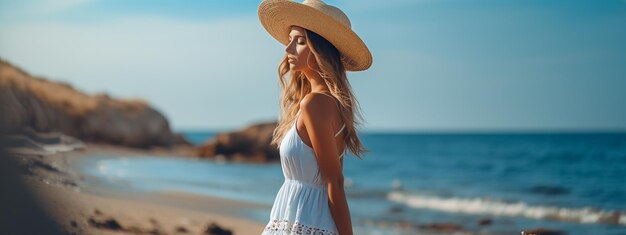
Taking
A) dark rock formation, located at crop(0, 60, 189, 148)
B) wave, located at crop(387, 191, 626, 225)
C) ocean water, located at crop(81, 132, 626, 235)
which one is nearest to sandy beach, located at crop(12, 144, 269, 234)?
ocean water, located at crop(81, 132, 626, 235)

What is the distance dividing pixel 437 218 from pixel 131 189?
16.9 feet

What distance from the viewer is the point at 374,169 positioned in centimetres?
3356

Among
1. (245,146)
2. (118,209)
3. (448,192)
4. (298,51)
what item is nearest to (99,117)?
(245,146)

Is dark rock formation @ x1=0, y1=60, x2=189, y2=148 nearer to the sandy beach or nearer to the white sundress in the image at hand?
the sandy beach

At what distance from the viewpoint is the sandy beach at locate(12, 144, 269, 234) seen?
6887 mm

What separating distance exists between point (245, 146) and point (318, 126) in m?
26.0

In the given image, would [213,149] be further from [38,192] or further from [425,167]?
[38,192]

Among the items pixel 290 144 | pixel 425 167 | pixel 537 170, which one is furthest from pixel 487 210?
pixel 425 167

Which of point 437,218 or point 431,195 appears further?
point 431,195

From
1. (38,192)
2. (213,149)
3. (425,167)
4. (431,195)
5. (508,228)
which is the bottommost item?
(38,192)

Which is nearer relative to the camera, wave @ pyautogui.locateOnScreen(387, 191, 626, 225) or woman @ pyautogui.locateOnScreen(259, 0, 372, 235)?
woman @ pyautogui.locateOnScreen(259, 0, 372, 235)

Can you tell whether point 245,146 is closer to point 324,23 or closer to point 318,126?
point 324,23

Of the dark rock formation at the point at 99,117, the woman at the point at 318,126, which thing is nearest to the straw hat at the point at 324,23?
the woman at the point at 318,126

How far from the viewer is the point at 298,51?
3158 mm
